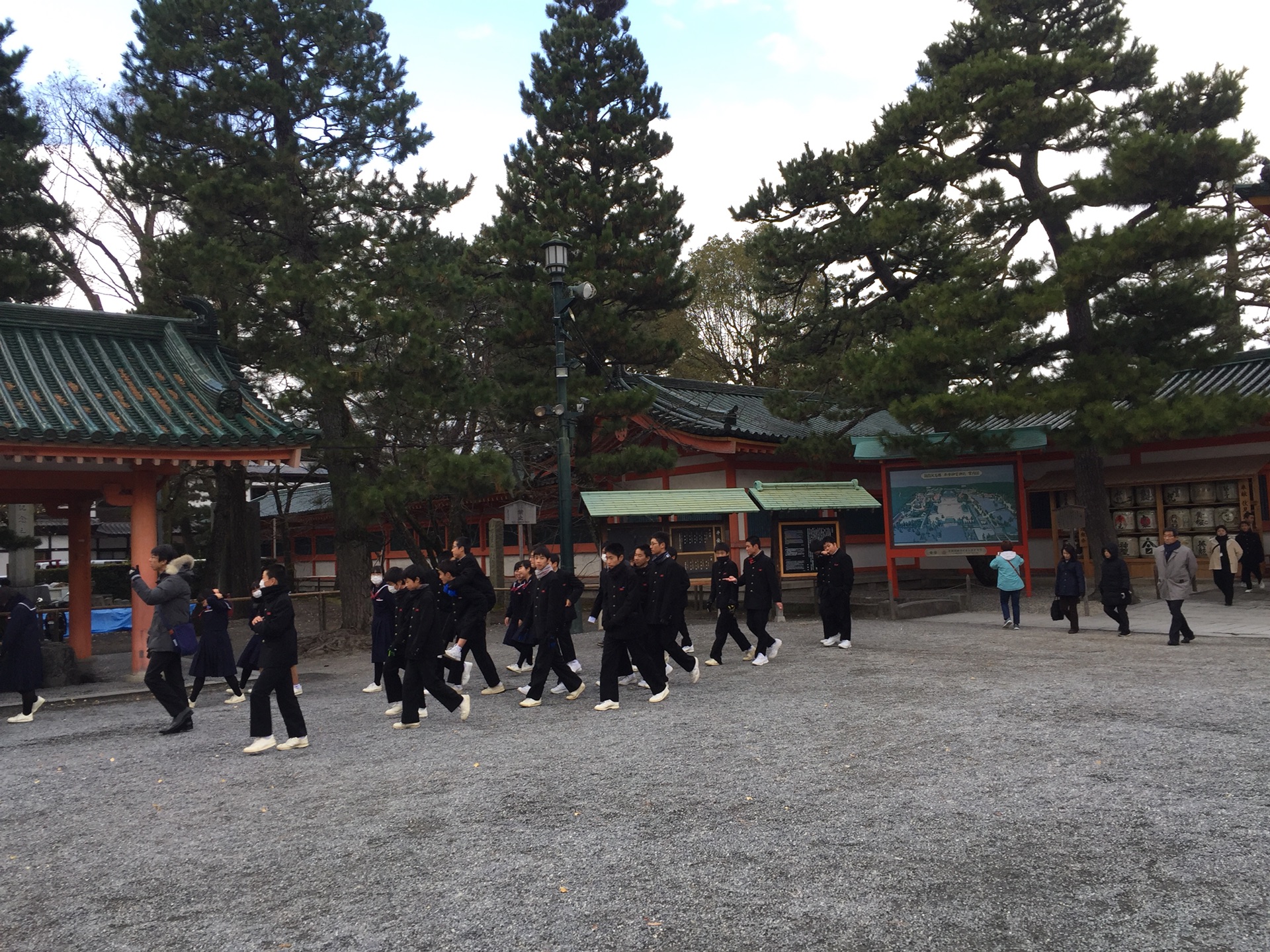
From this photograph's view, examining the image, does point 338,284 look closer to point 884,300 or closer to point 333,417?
point 333,417

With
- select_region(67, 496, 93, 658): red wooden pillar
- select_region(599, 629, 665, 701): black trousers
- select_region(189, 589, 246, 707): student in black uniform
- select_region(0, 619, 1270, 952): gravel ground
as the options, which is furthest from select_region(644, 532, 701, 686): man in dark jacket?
select_region(67, 496, 93, 658): red wooden pillar

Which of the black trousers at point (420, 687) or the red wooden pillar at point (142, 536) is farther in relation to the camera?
the red wooden pillar at point (142, 536)

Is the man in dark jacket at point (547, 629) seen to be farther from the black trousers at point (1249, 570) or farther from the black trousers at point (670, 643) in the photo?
the black trousers at point (1249, 570)

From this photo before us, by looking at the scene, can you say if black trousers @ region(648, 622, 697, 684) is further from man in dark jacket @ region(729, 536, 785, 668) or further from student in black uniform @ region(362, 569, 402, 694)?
student in black uniform @ region(362, 569, 402, 694)

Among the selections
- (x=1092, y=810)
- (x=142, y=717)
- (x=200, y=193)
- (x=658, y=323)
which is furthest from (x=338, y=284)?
(x=658, y=323)

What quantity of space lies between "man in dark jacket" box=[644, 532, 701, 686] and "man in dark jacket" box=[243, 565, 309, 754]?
11.4 feet

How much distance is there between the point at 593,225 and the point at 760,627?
1098 centimetres

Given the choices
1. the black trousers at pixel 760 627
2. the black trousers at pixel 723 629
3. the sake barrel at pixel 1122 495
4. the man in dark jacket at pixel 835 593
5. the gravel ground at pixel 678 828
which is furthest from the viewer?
the sake barrel at pixel 1122 495

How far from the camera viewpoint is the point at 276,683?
770 cm

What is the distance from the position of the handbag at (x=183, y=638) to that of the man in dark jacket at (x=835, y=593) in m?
8.23

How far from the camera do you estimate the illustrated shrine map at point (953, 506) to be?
16828mm

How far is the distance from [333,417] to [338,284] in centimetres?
288

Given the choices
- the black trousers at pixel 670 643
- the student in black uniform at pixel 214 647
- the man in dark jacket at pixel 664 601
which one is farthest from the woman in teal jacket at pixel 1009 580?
the student in black uniform at pixel 214 647

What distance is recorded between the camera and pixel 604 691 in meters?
9.26
